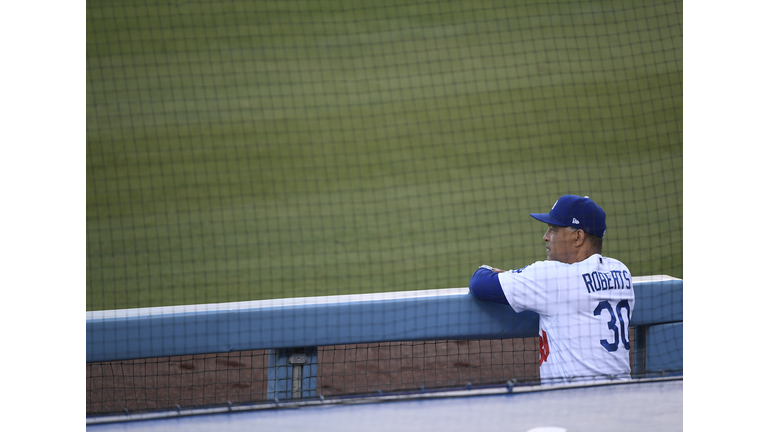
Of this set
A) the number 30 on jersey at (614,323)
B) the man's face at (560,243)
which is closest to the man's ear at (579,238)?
the man's face at (560,243)

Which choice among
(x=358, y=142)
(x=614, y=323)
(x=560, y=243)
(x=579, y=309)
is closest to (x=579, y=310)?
(x=579, y=309)

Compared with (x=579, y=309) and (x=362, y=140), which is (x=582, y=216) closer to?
(x=579, y=309)

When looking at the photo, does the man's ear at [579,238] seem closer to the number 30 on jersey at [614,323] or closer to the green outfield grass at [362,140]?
the number 30 on jersey at [614,323]

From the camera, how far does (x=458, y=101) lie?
7836 mm

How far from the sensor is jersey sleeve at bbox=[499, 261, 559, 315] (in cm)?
197

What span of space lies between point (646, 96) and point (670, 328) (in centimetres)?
565

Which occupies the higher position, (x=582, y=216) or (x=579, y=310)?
(x=582, y=216)

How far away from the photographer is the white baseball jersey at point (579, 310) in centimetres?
197

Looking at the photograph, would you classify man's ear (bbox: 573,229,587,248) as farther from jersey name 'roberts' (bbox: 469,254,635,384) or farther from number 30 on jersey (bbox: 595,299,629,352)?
number 30 on jersey (bbox: 595,299,629,352)

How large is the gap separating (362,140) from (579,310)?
210 inches

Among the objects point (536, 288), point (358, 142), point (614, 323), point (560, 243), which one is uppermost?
point (358, 142)

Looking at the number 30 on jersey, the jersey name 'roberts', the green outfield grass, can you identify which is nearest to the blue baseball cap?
the jersey name 'roberts'

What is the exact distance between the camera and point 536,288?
1.97 meters

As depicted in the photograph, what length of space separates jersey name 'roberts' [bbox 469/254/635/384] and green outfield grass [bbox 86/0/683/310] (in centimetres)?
226
